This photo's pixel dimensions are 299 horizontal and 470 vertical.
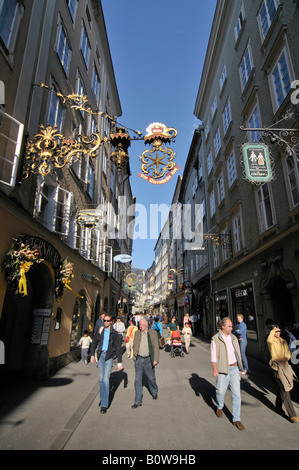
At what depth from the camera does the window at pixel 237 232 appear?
14.3 m

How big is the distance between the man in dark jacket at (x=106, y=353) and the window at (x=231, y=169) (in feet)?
40.2

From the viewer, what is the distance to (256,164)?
791 centimetres

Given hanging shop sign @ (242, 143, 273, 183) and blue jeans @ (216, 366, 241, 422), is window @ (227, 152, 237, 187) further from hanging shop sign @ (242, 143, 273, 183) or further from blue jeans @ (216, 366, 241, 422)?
blue jeans @ (216, 366, 241, 422)

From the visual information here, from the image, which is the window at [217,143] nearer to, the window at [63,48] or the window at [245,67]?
the window at [245,67]

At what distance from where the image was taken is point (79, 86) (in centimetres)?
1427

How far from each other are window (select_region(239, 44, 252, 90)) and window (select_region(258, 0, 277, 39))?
54.6 inches

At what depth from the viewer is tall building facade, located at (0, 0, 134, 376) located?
663 cm

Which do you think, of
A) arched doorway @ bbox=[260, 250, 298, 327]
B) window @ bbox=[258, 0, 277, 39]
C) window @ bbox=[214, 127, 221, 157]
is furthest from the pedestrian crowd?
window @ bbox=[214, 127, 221, 157]

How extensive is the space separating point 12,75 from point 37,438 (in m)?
8.36

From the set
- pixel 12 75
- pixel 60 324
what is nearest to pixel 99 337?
pixel 60 324

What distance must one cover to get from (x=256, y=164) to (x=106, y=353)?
21.9 feet

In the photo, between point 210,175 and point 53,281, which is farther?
point 210,175

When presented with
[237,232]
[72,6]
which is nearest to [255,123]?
[237,232]
